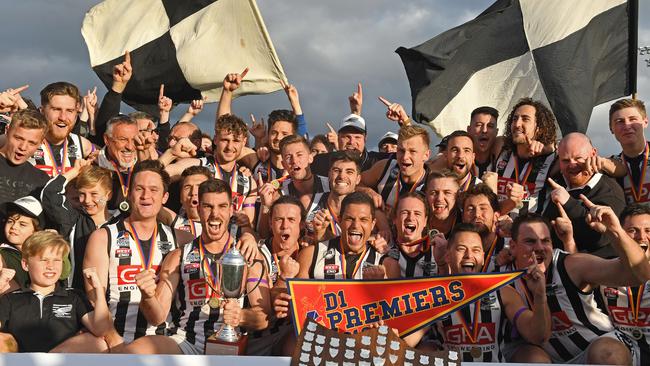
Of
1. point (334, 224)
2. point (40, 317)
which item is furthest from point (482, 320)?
point (40, 317)

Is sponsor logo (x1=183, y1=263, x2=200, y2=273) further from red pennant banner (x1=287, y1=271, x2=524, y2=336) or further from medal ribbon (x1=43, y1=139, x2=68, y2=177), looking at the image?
medal ribbon (x1=43, y1=139, x2=68, y2=177)

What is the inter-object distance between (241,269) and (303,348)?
88 centimetres

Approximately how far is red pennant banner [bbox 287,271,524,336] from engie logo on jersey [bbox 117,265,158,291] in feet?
4.79

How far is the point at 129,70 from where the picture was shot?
7559 millimetres

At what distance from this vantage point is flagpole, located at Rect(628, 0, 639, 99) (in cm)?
→ 705

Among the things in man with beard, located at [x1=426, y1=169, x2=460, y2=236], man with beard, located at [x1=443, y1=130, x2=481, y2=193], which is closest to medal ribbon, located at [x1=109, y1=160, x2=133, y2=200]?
man with beard, located at [x1=426, y1=169, x2=460, y2=236]

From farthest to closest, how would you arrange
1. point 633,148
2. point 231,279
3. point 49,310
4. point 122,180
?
1. point 122,180
2. point 633,148
3. point 49,310
4. point 231,279

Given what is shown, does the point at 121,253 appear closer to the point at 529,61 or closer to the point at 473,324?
the point at 473,324

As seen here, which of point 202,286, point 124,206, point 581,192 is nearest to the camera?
point 202,286

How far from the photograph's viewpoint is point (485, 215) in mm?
5410

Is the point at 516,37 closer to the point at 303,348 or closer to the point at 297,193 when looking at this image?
the point at 297,193

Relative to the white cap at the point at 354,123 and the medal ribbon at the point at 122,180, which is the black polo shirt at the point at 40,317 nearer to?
the medal ribbon at the point at 122,180

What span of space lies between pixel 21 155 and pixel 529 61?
4894 millimetres

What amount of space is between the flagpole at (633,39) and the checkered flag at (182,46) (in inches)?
140
